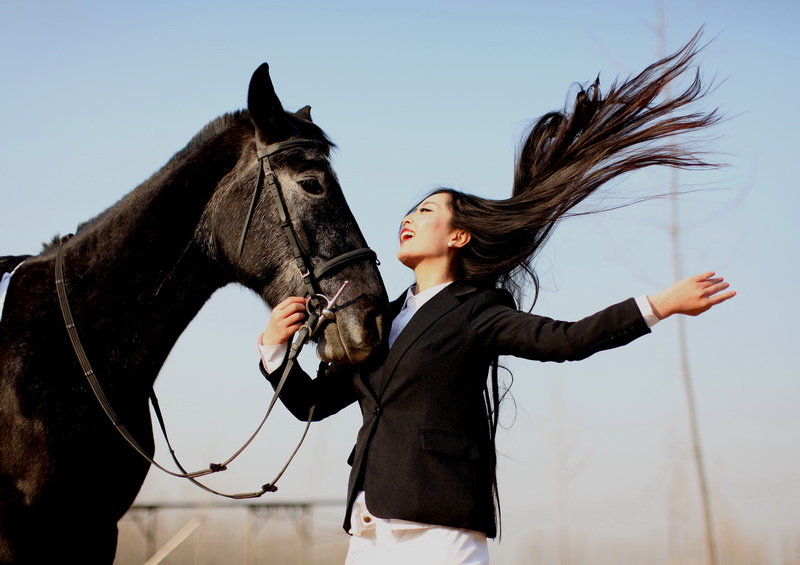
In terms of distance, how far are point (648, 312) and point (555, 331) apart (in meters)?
0.29

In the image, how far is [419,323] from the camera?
110 inches

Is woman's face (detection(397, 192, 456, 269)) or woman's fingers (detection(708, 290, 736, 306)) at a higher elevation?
woman's face (detection(397, 192, 456, 269))

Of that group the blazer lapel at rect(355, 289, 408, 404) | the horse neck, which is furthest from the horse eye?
the blazer lapel at rect(355, 289, 408, 404)

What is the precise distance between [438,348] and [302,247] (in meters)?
0.71

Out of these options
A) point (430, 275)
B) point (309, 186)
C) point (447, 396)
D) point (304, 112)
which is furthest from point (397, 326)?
point (304, 112)

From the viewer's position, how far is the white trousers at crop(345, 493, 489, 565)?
7.99 feet

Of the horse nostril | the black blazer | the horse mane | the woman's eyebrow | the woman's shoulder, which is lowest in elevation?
the black blazer

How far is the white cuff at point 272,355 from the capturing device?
9.96 feet

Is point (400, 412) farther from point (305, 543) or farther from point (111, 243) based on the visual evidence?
point (305, 543)

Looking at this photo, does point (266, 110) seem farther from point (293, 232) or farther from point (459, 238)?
point (459, 238)

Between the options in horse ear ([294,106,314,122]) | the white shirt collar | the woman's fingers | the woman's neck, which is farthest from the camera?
horse ear ([294,106,314,122])

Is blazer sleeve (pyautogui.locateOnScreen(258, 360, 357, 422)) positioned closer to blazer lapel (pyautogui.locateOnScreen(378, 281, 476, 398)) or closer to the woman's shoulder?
blazer lapel (pyautogui.locateOnScreen(378, 281, 476, 398))

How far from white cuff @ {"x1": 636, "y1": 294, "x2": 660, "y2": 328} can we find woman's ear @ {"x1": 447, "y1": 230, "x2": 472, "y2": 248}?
35.5 inches

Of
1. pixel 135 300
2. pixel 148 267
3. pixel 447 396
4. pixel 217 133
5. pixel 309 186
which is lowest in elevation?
pixel 447 396
